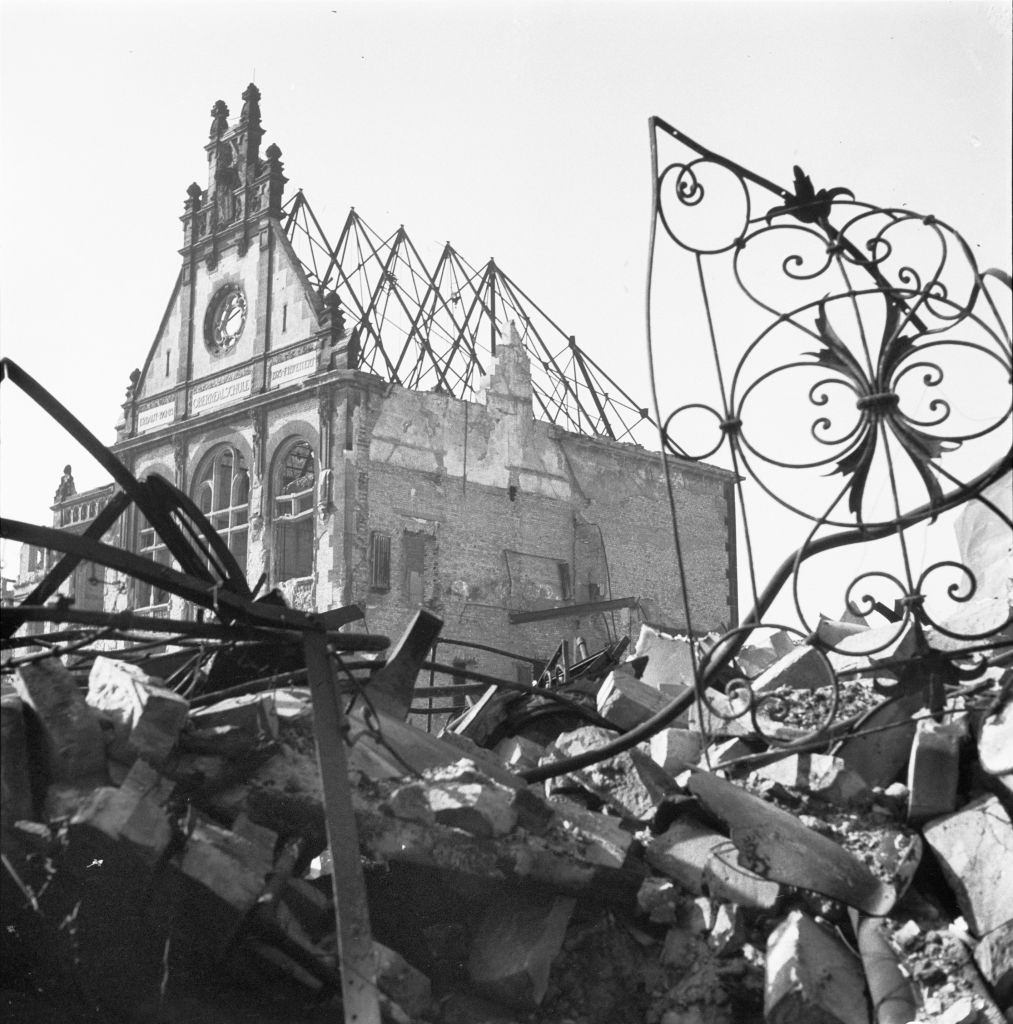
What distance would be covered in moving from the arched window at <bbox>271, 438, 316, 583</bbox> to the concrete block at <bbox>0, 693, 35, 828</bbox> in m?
19.5

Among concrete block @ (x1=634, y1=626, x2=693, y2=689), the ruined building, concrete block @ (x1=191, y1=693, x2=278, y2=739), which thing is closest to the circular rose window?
the ruined building

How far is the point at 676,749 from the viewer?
484 cm

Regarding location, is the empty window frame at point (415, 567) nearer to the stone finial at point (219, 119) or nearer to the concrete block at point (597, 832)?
the stone finial at point (219, 119)

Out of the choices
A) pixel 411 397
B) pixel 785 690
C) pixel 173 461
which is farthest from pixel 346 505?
pixel 785 690

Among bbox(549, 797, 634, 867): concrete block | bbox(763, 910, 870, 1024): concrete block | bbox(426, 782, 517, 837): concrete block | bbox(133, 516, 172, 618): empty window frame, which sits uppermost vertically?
bbox(133, 516, 172, 618): empty window frame

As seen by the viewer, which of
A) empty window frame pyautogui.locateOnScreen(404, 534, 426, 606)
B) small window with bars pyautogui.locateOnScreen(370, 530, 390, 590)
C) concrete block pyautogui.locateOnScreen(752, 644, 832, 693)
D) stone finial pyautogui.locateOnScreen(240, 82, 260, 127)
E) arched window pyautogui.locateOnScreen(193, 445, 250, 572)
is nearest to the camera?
concrete block pyautogui.locateOnScreen(752, 644, 832, 693)

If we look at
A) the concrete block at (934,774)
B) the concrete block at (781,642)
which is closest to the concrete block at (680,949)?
the concrete block at (934,774)

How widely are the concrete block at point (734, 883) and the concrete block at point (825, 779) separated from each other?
1.48 ft

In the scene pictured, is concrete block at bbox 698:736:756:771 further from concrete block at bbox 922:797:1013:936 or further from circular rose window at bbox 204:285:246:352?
circular rose window at bbox 204:285:246:352

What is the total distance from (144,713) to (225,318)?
23454 millimetres

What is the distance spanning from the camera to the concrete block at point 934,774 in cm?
421

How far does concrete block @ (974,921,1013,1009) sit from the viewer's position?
3650 millimetres

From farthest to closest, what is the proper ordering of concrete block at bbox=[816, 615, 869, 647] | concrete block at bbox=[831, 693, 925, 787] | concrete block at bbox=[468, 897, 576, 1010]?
concrete block at bbox=[816, 615, 869, 647]
concrete block at bbox=[831, 693, 925, 787]
concrete block at bbox=[468, 897, 576, 1010]

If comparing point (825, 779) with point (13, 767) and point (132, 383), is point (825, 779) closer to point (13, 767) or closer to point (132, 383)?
point (13, 767)
